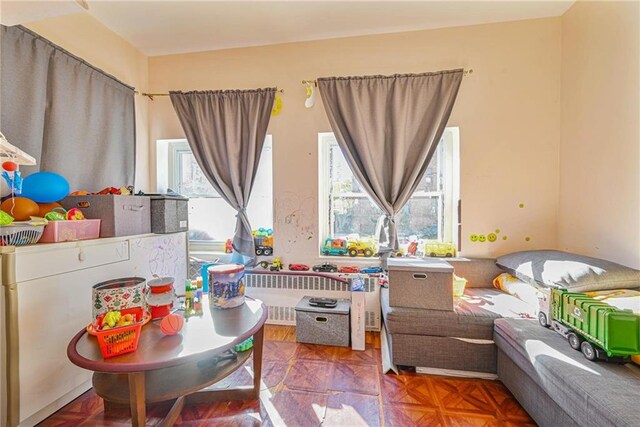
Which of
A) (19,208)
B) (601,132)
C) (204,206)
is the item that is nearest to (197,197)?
(204,206)

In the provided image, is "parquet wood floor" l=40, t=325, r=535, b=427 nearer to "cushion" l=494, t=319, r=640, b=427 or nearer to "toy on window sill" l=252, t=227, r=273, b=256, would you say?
"cushion" l=494, t=319, r=640, b=427

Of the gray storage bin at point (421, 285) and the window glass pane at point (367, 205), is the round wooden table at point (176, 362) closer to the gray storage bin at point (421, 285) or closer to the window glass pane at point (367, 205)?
the gray storage bin at point (421, 285)

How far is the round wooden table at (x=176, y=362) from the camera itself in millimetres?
967

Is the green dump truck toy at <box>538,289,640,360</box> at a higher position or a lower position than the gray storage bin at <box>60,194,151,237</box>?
lower

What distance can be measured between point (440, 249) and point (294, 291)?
135 centimetres

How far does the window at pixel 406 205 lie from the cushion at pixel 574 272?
610 millimetres

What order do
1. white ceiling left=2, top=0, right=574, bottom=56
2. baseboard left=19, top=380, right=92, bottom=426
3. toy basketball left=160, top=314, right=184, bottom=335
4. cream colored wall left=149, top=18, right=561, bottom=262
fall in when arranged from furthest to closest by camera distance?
cream colored wall left=149, top=18, right=561, bottom=262, white ceiling left=2, top=0, right=574, bottom=56, baseboard left=19, top=380, right=92, bottom=426, toy basketball left=160, top=314, right=184, bottom=335

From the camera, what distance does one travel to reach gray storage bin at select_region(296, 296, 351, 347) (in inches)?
79.6

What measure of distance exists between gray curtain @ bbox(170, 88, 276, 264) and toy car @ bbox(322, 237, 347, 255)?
27.5 inches

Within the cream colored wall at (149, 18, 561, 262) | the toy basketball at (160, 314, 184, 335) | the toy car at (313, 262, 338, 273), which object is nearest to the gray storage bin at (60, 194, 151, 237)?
the toy basketball at (160, 314, 184, 335)

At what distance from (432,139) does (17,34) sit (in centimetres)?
290

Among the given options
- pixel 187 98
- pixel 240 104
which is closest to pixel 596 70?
pixel 240 104

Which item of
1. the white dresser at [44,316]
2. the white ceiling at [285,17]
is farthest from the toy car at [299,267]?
the white ceiling at [285,17]

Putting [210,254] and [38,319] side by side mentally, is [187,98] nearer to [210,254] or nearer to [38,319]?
[210,254]
